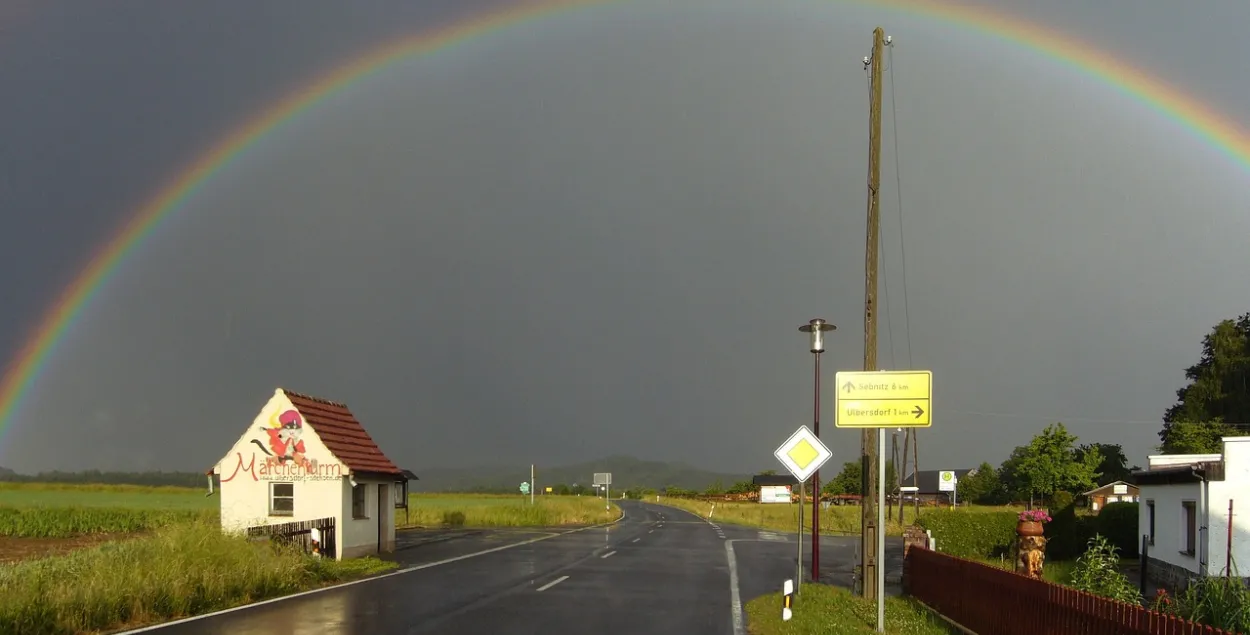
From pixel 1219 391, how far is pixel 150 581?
256 feet

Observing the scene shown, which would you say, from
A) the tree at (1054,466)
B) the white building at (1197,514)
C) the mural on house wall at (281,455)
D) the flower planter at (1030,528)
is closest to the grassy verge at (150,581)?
the mural on house wall at (281,455)

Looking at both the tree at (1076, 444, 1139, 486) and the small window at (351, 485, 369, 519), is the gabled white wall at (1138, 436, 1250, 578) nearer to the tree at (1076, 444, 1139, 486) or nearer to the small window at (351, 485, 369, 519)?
the small window at (351, 485, 369, 519)

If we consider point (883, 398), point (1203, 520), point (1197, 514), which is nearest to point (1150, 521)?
point (1197, 514)

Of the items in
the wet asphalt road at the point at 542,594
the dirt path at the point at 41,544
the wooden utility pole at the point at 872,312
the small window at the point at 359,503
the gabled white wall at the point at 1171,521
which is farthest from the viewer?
the dirt path at the point at 41,544

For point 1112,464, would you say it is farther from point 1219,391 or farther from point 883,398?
point 883,398

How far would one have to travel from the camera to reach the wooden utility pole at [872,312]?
19.5m

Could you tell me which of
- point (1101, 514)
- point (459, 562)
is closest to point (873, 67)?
point (459, 562)

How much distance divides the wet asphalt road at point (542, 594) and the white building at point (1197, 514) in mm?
7369

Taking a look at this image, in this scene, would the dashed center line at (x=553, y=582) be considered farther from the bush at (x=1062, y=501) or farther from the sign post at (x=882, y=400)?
the bush at (x=1062, y=501)

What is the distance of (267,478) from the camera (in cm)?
2838

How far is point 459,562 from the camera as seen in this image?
28.1m

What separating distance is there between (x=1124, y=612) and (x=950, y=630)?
6797 mm

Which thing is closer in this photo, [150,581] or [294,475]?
[150,581]

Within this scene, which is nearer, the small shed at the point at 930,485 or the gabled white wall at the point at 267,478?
the gabled white wall at the point at 267,478
